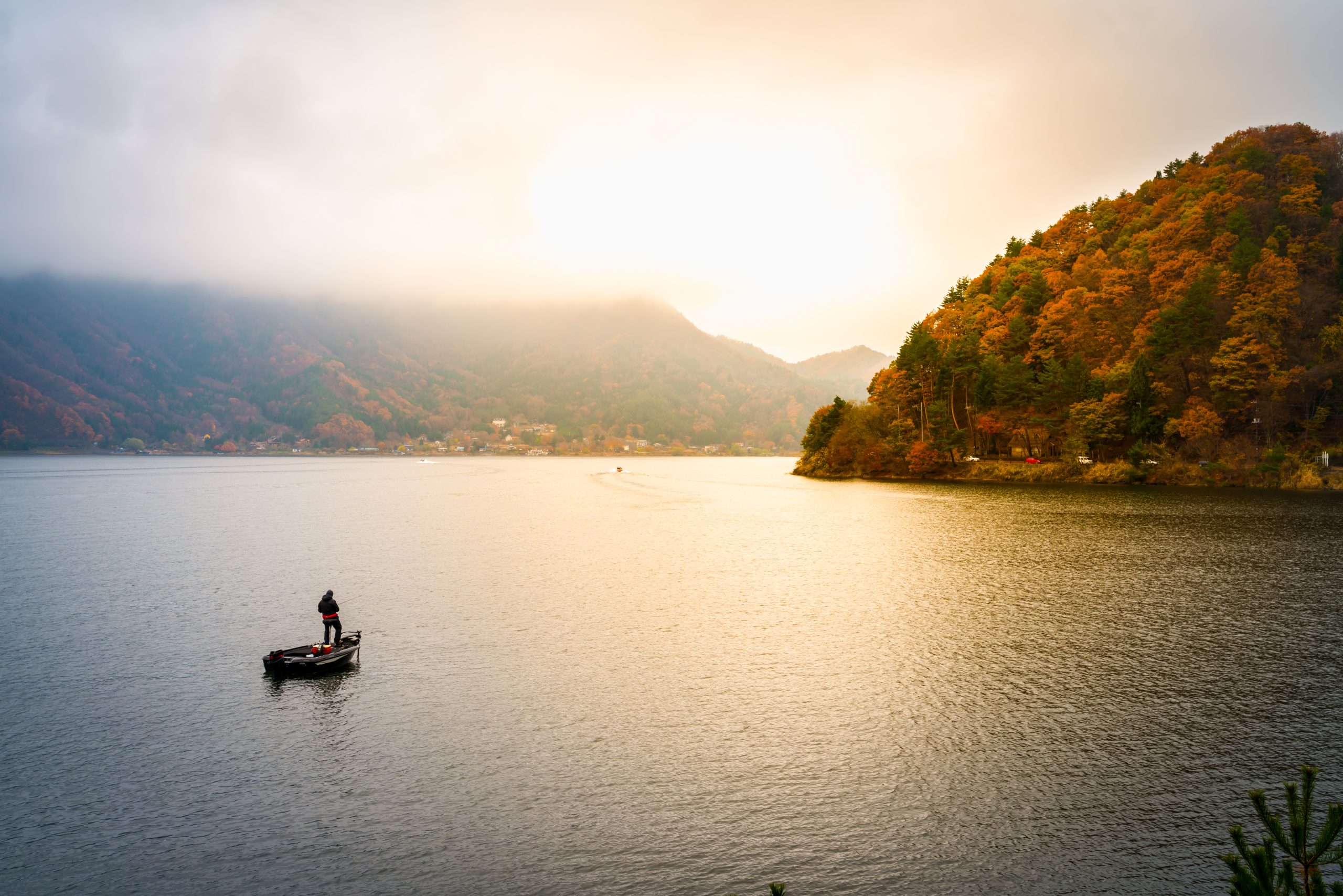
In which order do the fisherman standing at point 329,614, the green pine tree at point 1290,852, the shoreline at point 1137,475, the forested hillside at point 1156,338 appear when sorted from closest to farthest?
the green pine tree at point 1290,852 → the fisherman standing at point 329,614 → the shoreline at point 1137,475 → the forested hillside at point 1156,338

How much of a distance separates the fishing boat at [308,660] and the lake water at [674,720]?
81cm

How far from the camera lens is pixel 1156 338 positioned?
9131cm

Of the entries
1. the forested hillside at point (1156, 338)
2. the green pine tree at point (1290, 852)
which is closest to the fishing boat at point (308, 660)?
the green pine tree at point (1290, 852)

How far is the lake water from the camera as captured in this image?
1354 cm

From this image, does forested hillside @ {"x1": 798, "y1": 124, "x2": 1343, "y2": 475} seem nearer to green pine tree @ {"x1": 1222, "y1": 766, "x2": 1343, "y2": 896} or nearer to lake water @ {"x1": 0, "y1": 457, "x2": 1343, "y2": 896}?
lake water @ {"x1": 0, "y1": 457, "x2": 1343, "y2": 896}

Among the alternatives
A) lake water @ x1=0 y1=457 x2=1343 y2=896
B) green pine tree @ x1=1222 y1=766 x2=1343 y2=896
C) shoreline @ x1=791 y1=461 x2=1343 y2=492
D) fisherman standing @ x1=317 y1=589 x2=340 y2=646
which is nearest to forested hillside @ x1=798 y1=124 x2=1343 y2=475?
shoreline @ x1=791 y1=461 x2=1343 y2=492

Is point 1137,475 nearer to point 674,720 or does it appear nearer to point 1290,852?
point 674,720

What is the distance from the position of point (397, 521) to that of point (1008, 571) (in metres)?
62.0

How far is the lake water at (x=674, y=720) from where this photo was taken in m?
13.5

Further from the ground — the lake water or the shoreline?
the shoreline

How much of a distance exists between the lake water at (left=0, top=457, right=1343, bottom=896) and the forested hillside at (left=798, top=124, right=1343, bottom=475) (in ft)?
170

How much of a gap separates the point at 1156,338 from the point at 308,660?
108871 millimetres

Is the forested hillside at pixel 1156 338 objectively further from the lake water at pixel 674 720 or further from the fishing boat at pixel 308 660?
the fishing boat at pixel 308 660

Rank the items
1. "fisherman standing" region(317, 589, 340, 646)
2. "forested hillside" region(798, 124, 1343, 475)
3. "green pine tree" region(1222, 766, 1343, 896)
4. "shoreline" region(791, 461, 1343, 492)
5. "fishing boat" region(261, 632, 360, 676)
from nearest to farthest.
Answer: "green pine tree" region(1222, 766, 1343, 896) → "fishing boat" region(261, 632, 360, 676) → "fisherman standing" region(317, 589, 340, 646) → "shoreline" region(791, 461, 1343, 492) → "forested hillside" region(798, 124, 1343, 475)
